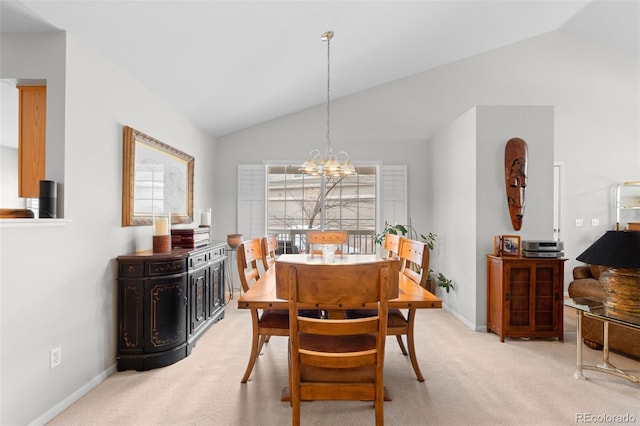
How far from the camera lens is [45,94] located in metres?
2.18

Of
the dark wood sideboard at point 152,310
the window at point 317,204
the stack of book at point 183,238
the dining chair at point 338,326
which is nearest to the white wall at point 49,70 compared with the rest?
the dark wood sideboard at point 152,310

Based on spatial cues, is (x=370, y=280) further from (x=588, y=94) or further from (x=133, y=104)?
(x=588, y=94)

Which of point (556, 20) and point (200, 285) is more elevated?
point (556, 20)

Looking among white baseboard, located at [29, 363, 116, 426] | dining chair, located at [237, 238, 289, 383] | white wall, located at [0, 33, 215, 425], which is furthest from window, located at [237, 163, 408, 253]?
white baseboard, located at [29, 363, 116, 426]

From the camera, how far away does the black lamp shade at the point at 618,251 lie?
2.03 meters

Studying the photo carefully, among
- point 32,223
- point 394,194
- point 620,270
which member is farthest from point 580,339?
point 32,223

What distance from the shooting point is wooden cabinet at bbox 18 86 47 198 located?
2.15 meters

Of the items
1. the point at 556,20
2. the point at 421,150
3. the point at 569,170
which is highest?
the point at 556,20

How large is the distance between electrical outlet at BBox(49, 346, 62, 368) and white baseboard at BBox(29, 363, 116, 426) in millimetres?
257

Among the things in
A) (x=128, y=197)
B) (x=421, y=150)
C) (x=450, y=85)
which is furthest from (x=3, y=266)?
(x=450, y=85)

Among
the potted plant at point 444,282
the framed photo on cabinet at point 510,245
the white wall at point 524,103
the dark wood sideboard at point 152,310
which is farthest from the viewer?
the white wall at point 524,103

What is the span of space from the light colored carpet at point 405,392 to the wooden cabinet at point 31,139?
1.53 m

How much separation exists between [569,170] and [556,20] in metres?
2.25

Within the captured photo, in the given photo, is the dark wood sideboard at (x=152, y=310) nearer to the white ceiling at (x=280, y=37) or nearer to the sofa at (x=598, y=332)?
the white ceiling at (x=280, y=37)
